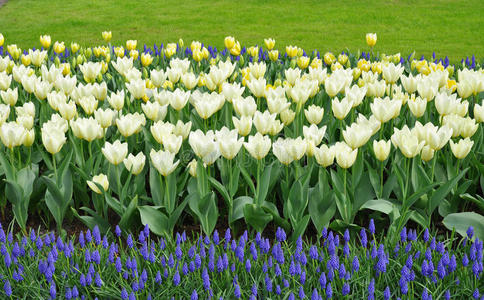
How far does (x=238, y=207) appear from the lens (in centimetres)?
339

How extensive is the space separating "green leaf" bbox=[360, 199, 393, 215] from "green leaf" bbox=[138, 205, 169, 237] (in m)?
1.05

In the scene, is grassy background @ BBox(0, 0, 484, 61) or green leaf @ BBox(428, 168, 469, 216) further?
grassy background @ BBox(0, 0, 484, 61)

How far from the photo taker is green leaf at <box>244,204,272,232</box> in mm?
3205

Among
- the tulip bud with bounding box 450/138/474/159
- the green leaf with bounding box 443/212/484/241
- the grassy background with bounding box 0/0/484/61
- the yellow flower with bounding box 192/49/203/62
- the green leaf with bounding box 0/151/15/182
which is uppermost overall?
the yellow flower with bounding box 192/49/203/62

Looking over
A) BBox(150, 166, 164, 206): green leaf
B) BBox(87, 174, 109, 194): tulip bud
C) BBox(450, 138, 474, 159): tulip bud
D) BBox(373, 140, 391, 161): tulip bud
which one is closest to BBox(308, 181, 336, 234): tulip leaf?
BBox(373, 140, 391, 161): tulip bud

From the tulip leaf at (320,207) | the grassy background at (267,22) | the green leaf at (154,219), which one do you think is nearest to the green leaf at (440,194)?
the tulip leaf at (320,207)

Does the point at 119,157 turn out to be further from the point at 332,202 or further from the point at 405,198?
the point at 405,198

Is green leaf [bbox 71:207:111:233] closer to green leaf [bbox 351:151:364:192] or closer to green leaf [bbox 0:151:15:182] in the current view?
green leaf [bbox 0:151:15:182]

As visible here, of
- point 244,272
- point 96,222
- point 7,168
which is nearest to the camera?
point 244,272

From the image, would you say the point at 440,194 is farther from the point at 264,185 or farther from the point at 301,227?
the point at 264,185

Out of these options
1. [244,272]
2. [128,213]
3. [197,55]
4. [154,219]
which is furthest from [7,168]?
[197,55]

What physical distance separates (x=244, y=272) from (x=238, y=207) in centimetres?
76

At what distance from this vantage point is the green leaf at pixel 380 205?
126 inches

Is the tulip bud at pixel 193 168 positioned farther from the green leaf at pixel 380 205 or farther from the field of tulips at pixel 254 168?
the green leaf at pixel 380 205
